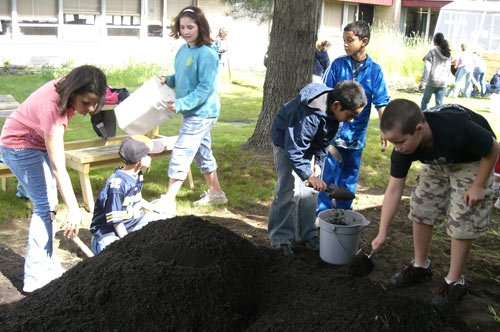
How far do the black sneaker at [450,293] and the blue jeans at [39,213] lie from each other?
2667 mm

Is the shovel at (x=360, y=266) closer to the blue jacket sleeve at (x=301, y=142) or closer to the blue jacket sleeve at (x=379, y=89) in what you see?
the blue jacket sleeve at (x=301, y=142)

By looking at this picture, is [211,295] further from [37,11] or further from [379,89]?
[37,11]

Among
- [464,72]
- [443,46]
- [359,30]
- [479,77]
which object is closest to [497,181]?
[359,30]

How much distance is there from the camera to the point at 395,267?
15.0 ft

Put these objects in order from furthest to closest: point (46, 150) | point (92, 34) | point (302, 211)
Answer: point (92, 34), point (302, 211), point (46, 150)

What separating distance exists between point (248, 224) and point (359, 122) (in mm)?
1451

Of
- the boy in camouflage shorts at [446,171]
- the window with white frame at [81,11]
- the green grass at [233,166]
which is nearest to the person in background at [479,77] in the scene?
the green grass at [233,166]

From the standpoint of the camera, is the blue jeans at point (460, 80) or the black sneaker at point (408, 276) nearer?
the black sneaker at point (408, 276)

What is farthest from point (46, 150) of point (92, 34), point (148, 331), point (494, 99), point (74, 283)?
point (92, 34)

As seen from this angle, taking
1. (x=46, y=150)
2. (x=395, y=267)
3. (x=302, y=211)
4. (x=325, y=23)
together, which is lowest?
(x=395, y=267)

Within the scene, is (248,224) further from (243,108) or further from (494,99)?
(494,99)

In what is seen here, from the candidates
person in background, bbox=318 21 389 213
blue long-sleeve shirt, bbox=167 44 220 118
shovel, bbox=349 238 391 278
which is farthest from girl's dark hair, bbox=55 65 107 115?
person in background, bbox=318 21 389 213

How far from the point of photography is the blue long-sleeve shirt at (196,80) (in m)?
5.25

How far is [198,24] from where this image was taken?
17.2 feet
